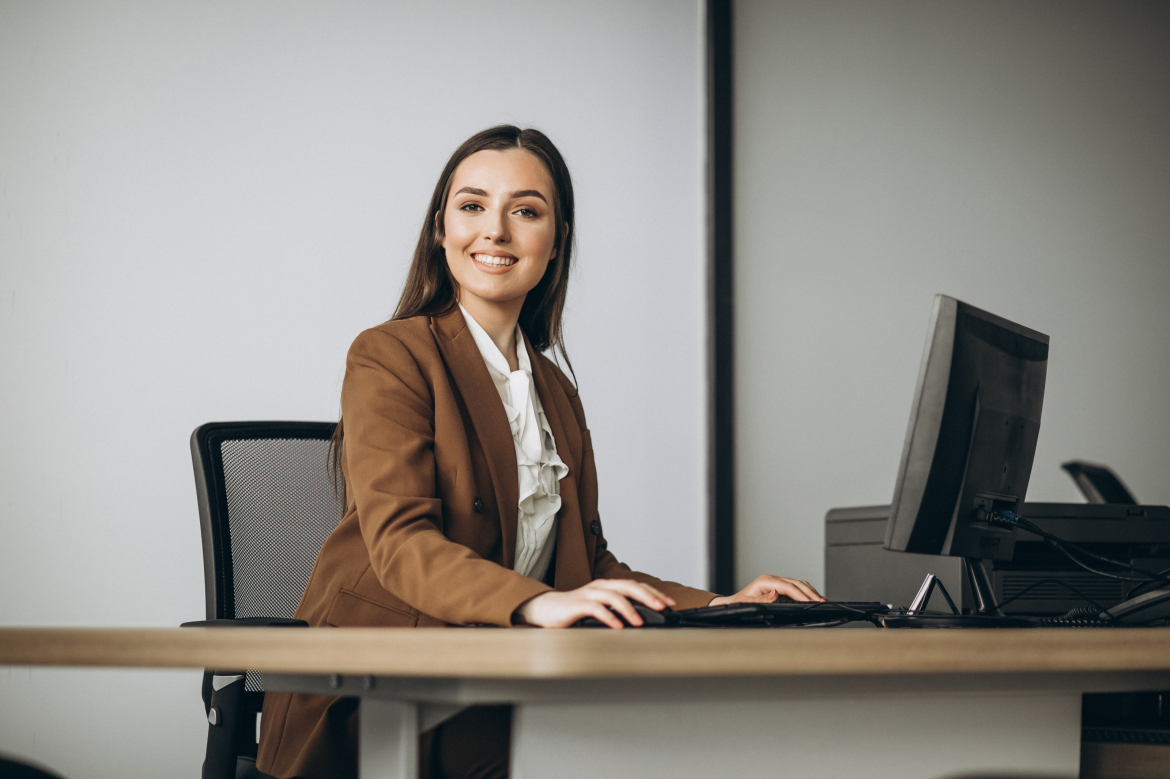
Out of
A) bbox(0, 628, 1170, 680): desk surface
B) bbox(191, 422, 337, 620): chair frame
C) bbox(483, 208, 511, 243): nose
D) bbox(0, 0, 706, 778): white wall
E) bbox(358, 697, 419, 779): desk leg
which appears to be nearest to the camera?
bbox(0, 628, 1170, 680): desk surface

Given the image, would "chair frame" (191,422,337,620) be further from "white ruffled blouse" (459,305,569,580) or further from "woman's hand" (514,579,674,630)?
"woman's hand" (514,579,674,630)

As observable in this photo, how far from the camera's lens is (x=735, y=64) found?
9.43 feet

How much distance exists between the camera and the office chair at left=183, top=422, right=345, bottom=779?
1.50m

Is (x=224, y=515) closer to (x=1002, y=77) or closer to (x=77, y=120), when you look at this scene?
(x=77, y=120)

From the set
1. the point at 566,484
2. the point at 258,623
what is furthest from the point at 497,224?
the point at 258,623

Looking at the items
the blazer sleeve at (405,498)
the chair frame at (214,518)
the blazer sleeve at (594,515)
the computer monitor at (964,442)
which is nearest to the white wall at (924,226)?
the blazer sleeve at (594,515)

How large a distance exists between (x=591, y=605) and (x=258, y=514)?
0.96m

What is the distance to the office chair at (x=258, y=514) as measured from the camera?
4.91 feet

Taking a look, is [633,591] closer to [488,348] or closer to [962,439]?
[962,439]

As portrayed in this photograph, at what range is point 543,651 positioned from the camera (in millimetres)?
576

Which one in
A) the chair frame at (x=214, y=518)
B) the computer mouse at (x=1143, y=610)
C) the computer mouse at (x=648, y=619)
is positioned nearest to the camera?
the computer mouse at (x=648, y=619)

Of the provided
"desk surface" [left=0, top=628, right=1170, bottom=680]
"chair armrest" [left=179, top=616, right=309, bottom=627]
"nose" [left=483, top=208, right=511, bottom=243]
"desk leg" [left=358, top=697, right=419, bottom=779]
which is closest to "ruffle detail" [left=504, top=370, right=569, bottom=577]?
"nose" [left=483, top=208, right=511, bottom=243]

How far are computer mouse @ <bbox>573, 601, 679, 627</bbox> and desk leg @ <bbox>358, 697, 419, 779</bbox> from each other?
0.18m

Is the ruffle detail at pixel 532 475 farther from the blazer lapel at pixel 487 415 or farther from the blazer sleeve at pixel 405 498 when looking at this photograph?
the blazer sleeve at pixel 405 498
